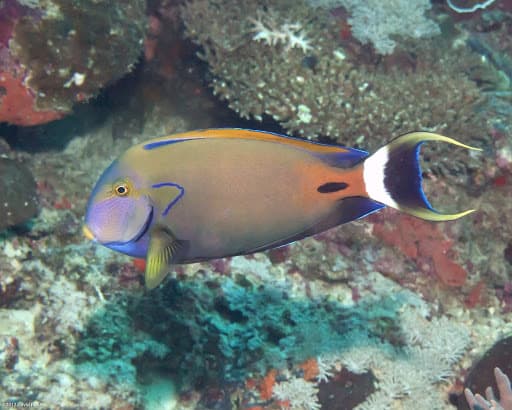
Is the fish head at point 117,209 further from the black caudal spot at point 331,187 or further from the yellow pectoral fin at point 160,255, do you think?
the black caudal spot at point 331,187

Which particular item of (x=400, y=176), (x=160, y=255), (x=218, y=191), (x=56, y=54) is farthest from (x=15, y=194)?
(x=400, y=176)

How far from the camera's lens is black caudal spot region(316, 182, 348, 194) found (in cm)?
204

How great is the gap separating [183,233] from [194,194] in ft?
0.59

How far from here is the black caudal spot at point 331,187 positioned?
2.04 meters

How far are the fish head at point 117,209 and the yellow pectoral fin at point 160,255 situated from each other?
0.08m

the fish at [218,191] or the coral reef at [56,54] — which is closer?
the fish at [218,191]

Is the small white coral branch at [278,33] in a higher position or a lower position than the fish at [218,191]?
lower

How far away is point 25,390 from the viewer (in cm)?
371

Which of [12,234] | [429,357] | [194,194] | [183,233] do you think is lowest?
[429,357]

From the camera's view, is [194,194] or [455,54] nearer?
[194,194]

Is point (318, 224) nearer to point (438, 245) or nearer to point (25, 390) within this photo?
point (25, 390)

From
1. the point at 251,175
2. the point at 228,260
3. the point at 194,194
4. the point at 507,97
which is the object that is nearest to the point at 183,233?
the point at 194,194

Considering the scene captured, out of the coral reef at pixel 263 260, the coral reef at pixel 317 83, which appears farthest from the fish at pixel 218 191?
the coral reef at pixel 317 83

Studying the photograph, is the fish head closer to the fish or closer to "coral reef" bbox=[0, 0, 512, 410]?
the fish
